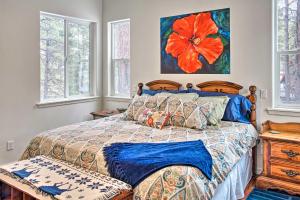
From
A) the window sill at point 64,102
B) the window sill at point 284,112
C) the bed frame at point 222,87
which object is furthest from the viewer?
the window sill at point 64,102

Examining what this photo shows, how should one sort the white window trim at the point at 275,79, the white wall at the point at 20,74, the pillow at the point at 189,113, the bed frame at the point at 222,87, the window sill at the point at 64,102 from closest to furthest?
the pillow at the point at 189,113 → the white window trim at the point at 275,79 → the bed frame at the point at 222,87 → the white wall at the point at 20,74 → the window sill at the point at 64,102

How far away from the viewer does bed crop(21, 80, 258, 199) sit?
1.73 meters

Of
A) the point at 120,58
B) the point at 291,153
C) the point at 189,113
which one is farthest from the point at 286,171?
the point at 120,58

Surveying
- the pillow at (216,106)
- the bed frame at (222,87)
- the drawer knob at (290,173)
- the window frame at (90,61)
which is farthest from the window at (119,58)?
the drawer knob at (290,173)

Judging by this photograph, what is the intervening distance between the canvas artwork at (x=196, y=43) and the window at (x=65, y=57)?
57.7 inches

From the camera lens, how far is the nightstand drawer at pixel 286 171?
2.75m

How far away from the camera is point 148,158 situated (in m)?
1.95

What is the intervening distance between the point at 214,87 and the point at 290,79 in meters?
0.91

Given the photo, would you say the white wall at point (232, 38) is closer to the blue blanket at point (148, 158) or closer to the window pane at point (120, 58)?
the window pane at point (120, 58)

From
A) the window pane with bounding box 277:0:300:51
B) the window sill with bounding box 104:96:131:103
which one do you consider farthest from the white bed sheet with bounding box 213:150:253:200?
the window sill with bounding box 104:96:131:103

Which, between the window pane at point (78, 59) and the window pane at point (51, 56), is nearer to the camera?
the window pane at point (51, 56)

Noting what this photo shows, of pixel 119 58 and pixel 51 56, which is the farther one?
pixel 119 58

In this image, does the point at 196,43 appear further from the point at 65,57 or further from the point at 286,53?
the point at 65,57

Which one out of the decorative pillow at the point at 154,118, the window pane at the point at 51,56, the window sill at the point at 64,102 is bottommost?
the decorative pillow at the point at 154,118
